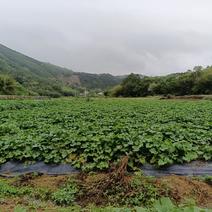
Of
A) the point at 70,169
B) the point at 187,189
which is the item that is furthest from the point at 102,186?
the point at 187,189

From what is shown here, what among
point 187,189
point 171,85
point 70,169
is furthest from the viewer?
point 171,85

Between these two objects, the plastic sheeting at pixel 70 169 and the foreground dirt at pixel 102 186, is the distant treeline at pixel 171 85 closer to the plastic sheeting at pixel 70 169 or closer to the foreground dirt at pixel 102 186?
the plastic sheeting at pixel 70 169

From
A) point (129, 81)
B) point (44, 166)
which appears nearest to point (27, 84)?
point (129, 81)

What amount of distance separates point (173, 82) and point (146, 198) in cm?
6112

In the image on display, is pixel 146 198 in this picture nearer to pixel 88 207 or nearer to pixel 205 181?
pixel 88 207

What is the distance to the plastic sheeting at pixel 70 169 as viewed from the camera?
6.75m

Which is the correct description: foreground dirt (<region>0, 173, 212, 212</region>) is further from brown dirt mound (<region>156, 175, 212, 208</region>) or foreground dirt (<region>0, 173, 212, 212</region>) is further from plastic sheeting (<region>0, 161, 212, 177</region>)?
plastic sheeting (<region>0, 161, 212, 177</region>)

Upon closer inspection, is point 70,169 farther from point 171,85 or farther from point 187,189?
point 171,85

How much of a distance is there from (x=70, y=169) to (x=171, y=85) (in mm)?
60381

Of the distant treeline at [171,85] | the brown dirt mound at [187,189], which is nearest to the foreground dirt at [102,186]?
the brown dirt mound at [187,189]

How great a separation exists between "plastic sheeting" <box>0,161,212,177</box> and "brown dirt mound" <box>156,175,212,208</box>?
1.24 feet

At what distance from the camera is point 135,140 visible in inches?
300

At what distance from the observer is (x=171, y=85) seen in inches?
2574

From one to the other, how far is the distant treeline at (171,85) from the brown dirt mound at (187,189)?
5550cm
